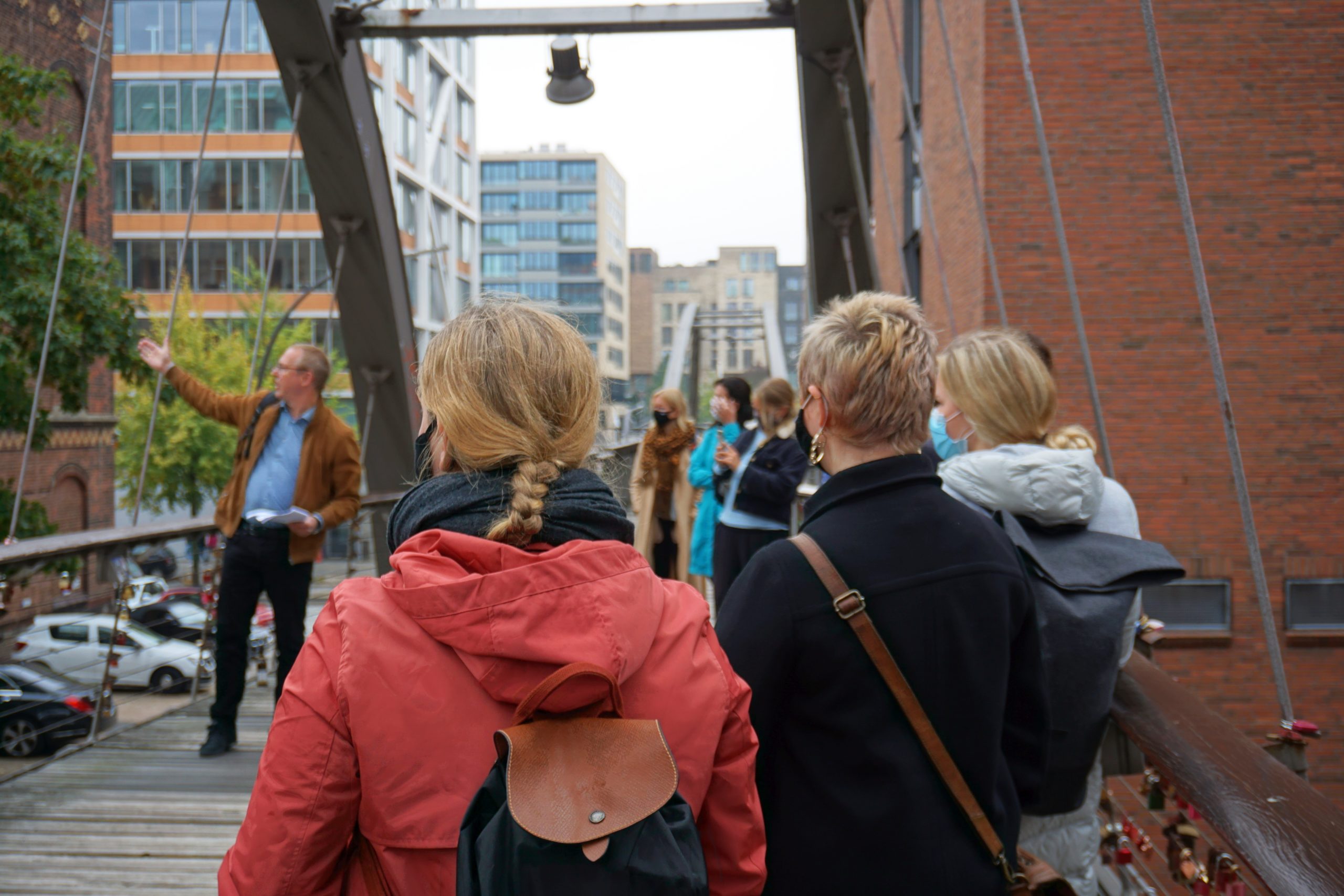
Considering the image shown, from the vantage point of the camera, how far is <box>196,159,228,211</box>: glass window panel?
4022 cm

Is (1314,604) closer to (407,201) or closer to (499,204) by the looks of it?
(407,201)

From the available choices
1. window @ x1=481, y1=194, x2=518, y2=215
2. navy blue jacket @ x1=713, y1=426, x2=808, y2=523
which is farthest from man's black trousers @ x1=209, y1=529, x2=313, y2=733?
window @ x1=481, y1=194, x2=518, y2=215

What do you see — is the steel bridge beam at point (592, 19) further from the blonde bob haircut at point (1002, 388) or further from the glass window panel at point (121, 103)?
the glass window panel at point (121, 103)

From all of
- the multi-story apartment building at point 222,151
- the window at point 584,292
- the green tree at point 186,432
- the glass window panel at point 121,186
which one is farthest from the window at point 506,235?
the green tree at point 186,432

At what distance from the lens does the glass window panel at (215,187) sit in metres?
40.2

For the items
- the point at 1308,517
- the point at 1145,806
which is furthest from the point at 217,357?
the point at 1145,806

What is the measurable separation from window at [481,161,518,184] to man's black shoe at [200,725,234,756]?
345 ft

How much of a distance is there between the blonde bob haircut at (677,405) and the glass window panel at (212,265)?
38.8 meters

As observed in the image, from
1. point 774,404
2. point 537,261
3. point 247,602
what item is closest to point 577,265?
point 537,261

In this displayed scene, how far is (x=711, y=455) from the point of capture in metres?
5.78

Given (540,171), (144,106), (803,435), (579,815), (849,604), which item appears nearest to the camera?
(579,815)

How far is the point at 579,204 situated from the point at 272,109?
64667 millimetres

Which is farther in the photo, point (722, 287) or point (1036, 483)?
point (722, 287)

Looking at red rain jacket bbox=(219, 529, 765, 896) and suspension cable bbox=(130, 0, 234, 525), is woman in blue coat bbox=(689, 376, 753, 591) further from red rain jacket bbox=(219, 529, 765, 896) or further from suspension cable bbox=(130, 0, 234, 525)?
red rain jacket bbox=(219, 529, 765, 896)
